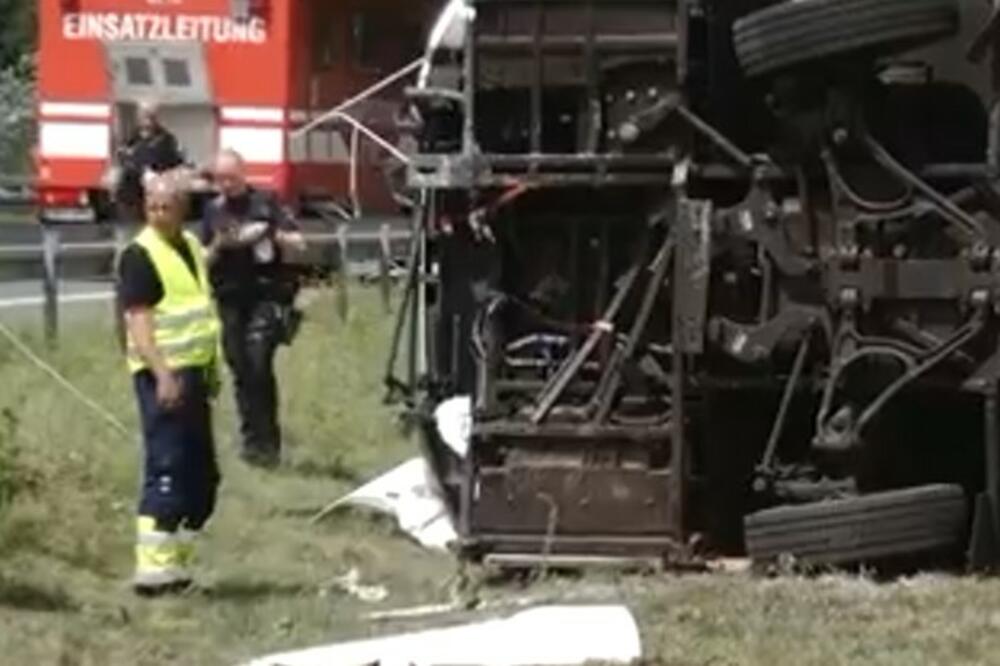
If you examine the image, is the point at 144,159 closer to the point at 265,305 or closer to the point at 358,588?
the point at 265,305

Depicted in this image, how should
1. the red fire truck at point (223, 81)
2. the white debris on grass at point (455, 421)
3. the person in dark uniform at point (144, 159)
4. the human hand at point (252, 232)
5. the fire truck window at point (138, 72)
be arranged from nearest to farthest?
the white debris on grass at point (455, 421) → the human hand at point (252, 232) → the person in dark uniform at point (144, 159) → the red fire truck at point (223, 81) → the fire truck window at point (138, 72)

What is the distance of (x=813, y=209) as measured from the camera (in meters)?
9.70

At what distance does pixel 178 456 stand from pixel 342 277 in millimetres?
10128

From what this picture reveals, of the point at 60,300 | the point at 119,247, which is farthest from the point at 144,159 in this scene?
the point at 60,300

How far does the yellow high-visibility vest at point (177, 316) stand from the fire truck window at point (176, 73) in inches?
618

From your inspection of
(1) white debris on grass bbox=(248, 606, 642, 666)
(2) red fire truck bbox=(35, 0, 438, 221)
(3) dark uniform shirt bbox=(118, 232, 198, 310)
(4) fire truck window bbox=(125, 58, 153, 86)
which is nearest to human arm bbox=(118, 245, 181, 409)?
(3) dark uniform shirt bbox=(118, 232, 198, 310)

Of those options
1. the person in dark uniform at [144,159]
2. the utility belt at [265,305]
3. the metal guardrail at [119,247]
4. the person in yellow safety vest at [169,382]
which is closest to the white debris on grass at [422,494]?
the person in yellow safety vest at [169,382]

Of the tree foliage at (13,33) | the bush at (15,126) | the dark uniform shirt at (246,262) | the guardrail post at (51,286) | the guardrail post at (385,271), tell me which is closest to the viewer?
the dark uniform shirt at (246,262)

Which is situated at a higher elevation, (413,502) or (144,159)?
(144,159)

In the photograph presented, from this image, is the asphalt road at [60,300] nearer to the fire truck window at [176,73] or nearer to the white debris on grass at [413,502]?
the fire truck window at [176,73]

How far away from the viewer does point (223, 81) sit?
84.3 feet

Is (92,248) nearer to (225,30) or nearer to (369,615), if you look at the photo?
(225,30)

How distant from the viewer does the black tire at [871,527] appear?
9.38m

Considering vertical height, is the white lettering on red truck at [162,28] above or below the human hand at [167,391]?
above
